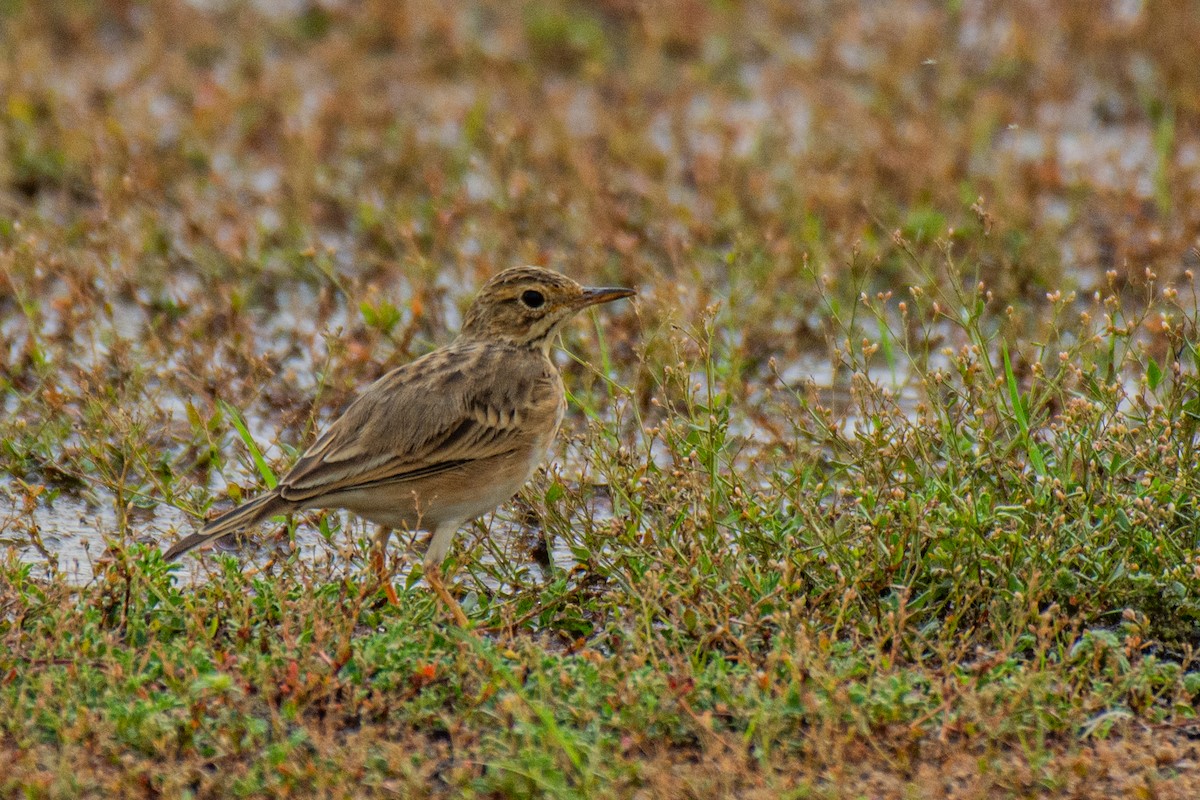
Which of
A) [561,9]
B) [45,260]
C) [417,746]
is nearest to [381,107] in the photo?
[561,9]

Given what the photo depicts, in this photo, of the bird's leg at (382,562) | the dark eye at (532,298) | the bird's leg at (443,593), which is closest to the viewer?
the bird's leg at (443,593)

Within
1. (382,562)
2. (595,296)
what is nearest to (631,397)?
(595,296)

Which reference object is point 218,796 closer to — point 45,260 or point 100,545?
point 100,545

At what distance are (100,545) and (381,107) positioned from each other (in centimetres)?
544

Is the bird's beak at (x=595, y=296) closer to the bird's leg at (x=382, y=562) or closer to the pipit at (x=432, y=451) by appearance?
the pipit at (x=432, y=451)

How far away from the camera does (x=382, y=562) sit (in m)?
6.06

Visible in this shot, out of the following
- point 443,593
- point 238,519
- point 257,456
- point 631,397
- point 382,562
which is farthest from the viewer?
point 257,456

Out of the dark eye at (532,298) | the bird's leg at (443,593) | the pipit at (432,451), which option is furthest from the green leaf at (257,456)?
the dark eye at (532,298)

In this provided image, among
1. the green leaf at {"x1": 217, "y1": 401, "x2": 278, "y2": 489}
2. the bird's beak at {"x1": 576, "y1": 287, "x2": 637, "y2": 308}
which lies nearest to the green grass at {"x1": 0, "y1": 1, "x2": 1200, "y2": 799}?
the green leaf at {"x1": 217, "y1": 401, "x2": 278, "y2": 489}

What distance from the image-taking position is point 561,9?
13.2 metres

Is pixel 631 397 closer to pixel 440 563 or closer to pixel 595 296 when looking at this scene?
pixel 595 296

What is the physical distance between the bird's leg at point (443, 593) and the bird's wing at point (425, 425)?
350 millimetres

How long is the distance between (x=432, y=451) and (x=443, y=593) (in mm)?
677

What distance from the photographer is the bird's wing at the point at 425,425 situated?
5973 millimetres
